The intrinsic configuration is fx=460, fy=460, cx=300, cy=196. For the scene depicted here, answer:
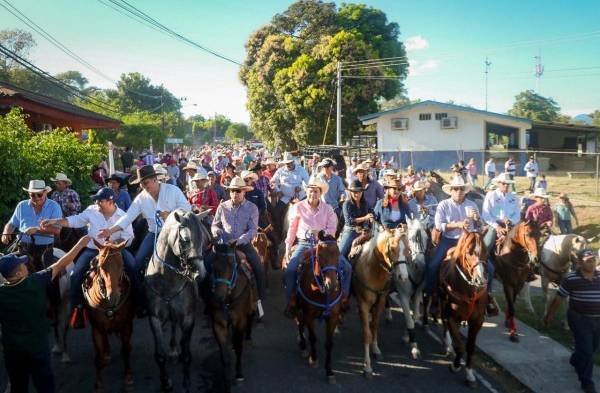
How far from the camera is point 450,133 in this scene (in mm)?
32125

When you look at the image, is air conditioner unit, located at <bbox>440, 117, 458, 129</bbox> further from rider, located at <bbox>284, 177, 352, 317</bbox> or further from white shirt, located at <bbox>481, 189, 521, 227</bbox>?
rider, located at <bbox>284, 177, 352, 317</bbox>

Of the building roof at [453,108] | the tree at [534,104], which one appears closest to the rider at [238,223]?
the building roof at [453,108]

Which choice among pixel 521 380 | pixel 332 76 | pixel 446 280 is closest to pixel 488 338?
pixel 521 380

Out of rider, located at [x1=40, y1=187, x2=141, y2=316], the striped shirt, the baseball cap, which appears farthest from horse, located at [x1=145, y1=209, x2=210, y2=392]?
the striped shirt

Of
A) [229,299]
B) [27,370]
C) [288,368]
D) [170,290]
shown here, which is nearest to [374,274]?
[288,368]

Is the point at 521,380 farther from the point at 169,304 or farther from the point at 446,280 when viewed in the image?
the point at 169,304

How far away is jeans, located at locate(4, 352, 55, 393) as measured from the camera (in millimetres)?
4902

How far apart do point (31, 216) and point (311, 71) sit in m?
28.9

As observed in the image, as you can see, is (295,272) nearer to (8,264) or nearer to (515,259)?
(8,264)

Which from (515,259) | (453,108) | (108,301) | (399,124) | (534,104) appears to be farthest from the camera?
(534,104)

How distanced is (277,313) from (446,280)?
3.75 meters

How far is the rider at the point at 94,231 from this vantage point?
Result: 6410 millimetres

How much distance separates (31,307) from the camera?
15.8ft

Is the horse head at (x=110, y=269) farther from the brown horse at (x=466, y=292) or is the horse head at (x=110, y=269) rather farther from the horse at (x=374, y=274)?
the brown horse at (x=466, y=292)
